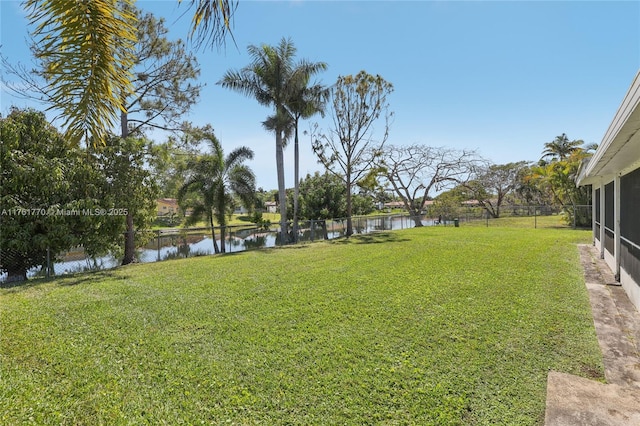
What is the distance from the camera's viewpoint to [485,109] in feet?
57.4

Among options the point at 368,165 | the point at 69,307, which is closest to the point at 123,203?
the point at 69,307

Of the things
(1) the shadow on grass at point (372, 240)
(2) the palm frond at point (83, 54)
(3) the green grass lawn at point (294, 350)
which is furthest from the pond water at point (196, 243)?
(2) the palm frond at point (83, 54)

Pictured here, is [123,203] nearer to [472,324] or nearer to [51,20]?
[51,20]

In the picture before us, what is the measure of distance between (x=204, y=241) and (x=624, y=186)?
13.0 metres

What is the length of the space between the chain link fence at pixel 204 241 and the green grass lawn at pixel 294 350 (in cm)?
185

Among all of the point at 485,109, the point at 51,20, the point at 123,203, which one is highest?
the point at 485,109

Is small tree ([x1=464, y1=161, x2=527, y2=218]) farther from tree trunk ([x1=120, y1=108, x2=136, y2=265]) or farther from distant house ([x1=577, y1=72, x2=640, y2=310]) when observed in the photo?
tree trunk ([x1=120, y1=108, x2=136, y2=265])

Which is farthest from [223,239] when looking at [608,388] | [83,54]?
[608,388]

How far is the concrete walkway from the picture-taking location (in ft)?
7.47

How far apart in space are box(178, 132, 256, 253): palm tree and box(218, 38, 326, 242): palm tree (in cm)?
171

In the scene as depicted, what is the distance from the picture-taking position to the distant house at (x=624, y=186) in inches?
97.7

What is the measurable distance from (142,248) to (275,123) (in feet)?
24.1

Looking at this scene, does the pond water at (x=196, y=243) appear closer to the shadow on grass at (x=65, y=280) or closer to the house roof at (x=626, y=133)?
the shadow on grass at (x=65, y=280)

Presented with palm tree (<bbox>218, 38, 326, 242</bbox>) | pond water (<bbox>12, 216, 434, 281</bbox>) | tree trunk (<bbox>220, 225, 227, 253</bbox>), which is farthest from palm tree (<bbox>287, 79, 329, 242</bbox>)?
tree trunk (<bbox>220, 225, 227, 253</bbox>)
